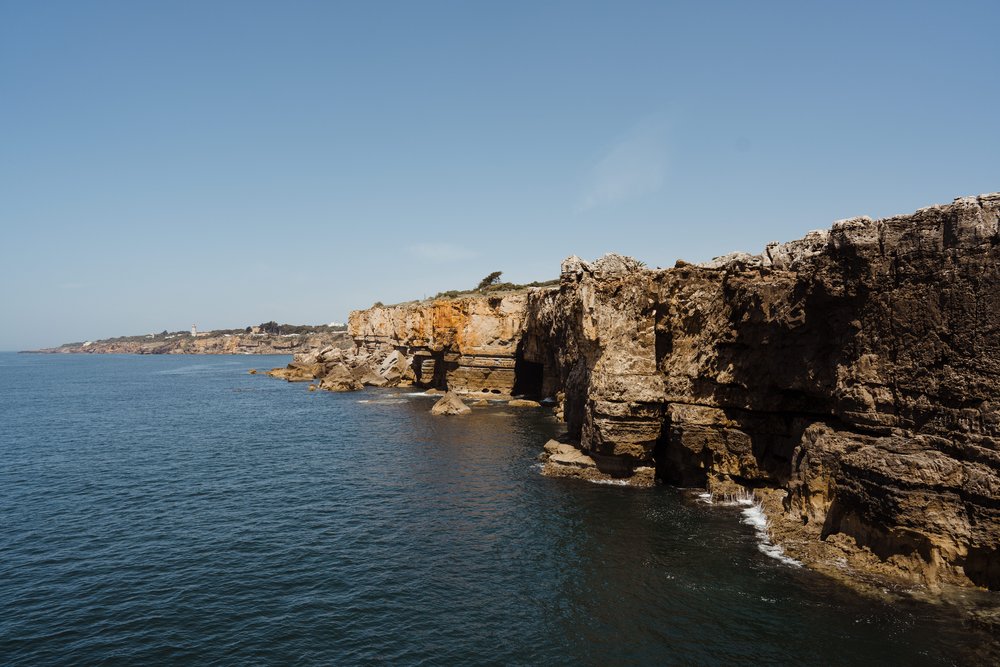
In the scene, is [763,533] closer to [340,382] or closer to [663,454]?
[663,454]

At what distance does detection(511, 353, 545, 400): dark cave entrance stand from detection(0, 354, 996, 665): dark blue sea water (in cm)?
3771

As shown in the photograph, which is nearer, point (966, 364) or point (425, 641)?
point (425, 641)

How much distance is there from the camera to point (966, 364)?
71.5 feet

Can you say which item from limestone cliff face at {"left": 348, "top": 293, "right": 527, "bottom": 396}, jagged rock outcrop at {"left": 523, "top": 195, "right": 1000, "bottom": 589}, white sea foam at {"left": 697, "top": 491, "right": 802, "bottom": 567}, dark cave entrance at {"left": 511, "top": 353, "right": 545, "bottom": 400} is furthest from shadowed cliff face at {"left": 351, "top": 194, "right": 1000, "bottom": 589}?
dark cave entrance at {"left": 511, "top": 353, "right": 545, "bottom": 400}

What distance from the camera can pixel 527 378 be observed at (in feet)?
278

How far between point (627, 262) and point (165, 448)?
44946mm

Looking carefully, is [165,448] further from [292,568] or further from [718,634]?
[718,634]

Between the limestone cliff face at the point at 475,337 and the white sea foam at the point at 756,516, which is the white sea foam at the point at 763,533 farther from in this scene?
the limestone cliff face at the point at 475,337

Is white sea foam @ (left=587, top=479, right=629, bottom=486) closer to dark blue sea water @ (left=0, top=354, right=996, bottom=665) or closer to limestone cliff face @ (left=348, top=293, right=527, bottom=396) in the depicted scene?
dark blue sea water @ (left=0, top=354, right=996, bottom=665)

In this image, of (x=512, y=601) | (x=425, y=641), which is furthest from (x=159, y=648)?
(x=512, y=601)

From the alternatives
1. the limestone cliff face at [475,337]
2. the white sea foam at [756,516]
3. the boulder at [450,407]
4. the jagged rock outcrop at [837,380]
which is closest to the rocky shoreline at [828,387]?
the jagged rock outcrop at [837,380]

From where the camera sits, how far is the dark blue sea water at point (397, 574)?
719 inches

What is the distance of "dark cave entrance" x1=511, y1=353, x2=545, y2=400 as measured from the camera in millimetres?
82812

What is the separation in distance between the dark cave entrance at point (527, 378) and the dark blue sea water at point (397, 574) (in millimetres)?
37707
